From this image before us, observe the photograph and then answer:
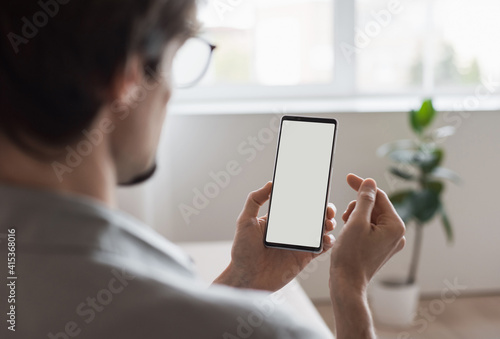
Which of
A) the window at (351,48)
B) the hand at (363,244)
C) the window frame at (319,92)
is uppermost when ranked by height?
the window at (351,48)

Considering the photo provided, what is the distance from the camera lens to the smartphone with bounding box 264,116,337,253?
2.64 feet

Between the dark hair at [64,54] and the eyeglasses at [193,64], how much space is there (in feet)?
0.58

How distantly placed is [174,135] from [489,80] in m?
1.40

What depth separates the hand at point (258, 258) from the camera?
0.80 meters

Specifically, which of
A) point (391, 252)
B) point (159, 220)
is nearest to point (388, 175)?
point (159, 220)

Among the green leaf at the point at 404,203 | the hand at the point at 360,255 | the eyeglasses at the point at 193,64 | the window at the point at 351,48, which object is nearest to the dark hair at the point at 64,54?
the eyeglasses at the point at 193,64

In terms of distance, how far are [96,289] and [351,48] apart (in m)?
2.55

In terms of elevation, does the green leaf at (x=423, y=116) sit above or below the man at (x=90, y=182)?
above

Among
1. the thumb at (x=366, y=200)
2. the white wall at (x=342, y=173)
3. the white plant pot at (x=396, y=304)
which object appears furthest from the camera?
the white wall at (x=342, y=173)

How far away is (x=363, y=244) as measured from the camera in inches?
26.4

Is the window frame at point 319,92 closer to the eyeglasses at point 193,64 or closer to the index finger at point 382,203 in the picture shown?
the index finger at point 382,203

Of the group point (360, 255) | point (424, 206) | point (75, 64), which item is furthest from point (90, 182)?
point (424, 206)

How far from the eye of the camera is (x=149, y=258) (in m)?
0.36

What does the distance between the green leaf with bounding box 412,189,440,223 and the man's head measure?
2.03 meters
